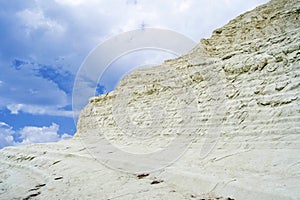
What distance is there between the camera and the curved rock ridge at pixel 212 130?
20.0ft

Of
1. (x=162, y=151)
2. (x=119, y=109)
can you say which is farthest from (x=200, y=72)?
(x=119, y=109)

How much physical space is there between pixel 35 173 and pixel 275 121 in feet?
31.8

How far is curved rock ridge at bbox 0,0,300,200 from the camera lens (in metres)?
6.09

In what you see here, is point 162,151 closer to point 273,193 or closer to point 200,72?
point 200,72

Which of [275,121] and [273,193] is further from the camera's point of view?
[275,121]

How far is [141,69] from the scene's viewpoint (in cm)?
2142

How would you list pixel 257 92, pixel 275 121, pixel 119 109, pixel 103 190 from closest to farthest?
1. pixel 103 190
2. pixel 275 121
3. pixel 257 92
4. pixel 119 109

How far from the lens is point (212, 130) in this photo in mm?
10602

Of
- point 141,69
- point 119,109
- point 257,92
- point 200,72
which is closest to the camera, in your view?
point 257,92

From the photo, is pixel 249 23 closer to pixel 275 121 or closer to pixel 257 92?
pixel 257 92

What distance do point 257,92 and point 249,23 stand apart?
5.81 meters

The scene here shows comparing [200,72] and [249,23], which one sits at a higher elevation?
[249,23]

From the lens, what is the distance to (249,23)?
13945 millimetres

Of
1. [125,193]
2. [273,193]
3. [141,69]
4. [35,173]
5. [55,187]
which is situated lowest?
[273,193]
